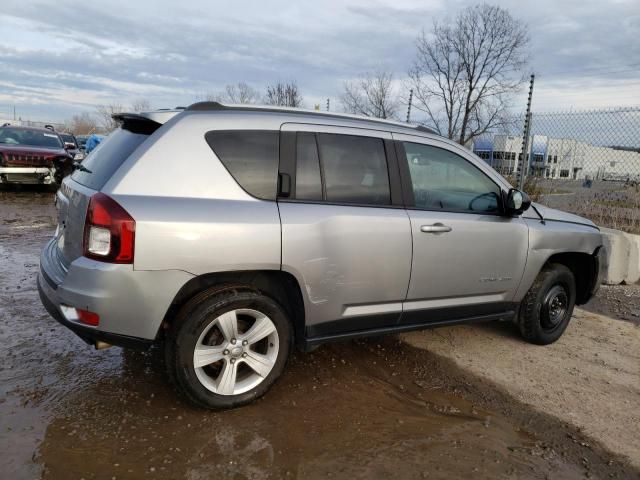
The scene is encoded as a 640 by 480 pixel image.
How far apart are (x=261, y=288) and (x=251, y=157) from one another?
0.80 meters

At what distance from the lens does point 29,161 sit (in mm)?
12562

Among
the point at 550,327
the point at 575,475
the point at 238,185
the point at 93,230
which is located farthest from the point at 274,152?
the point at 550,327

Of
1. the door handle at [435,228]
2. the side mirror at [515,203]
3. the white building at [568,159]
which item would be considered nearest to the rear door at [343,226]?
the door handle at [435,228]

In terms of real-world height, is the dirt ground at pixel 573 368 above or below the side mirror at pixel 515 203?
below

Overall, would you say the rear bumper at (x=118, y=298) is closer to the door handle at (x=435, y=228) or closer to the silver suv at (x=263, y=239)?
the silver suv at (x=263, y=239)

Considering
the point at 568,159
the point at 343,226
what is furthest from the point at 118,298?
the point at 568,159

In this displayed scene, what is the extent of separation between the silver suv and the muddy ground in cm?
31

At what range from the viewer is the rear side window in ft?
10.1

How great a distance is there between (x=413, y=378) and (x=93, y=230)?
95.0 inches

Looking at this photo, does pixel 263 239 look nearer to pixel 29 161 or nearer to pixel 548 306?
pixel 548 306

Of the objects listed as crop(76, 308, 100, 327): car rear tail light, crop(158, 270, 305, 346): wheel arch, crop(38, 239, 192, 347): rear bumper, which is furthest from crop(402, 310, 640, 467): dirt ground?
crop(76, 308, 100, 327): car rear tail light

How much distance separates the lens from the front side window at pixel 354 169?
11.2 feet

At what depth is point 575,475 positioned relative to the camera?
109 inches

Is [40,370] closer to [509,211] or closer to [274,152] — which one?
[274,152]
